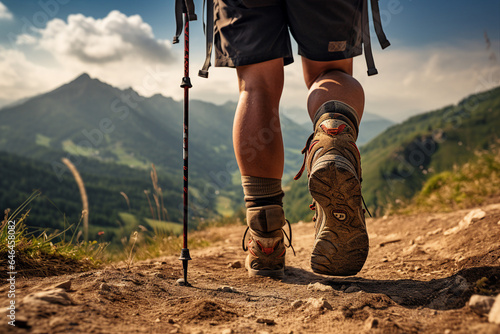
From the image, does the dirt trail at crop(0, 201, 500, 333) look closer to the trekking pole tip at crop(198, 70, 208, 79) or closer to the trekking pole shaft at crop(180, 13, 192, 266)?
the trekking pole shaft at crop(180, 13, 192, 266)

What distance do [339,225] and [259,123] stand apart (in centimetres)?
65

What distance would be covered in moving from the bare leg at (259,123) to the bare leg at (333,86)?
0.67 ft

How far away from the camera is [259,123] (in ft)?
5.81

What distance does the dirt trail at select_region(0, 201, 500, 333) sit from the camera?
3.41ft

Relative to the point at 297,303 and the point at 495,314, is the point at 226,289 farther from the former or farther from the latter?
the point at 495,314

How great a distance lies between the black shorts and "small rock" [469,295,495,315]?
1.21 meters

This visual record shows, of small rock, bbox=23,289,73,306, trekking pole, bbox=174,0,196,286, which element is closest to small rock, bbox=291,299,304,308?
trekking pole, bbox=174,0,196,286

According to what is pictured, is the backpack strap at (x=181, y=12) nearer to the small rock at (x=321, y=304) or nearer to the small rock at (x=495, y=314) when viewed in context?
the small rock at (x=321, y=304)

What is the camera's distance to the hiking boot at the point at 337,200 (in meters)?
1.46

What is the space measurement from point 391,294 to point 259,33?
4.59 feet

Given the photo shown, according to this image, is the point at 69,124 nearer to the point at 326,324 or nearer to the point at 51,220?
the point at 51,220

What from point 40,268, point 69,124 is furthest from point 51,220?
point 69,124

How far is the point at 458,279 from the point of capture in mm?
1436

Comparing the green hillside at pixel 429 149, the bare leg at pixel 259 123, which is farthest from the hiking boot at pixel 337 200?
the green hillside at pixel 429 149
